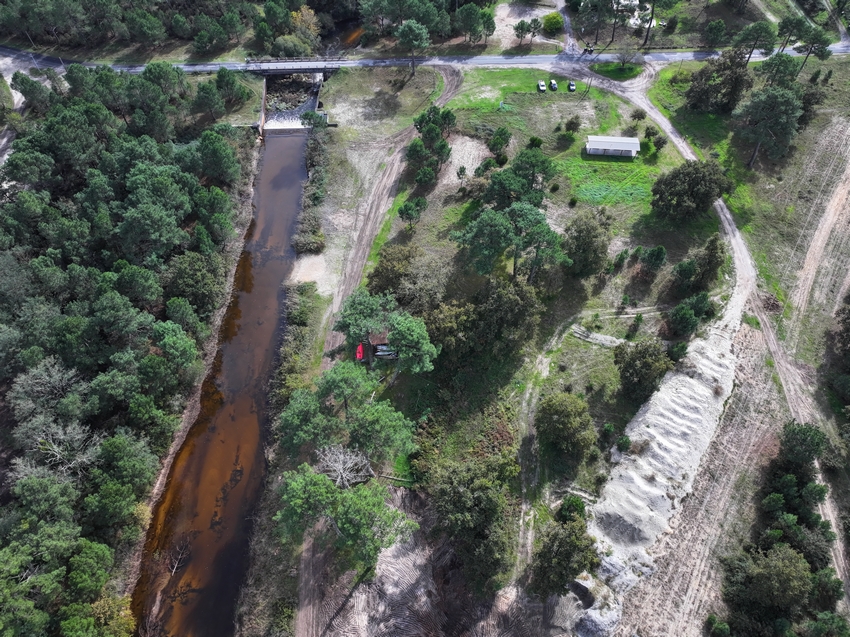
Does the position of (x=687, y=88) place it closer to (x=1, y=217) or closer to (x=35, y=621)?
Result: (x=1, y=217)

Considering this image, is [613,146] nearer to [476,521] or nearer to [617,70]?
[617,70]

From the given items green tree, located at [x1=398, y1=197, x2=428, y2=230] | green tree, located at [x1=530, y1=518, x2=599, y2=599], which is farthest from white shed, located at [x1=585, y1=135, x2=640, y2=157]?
green tree, located at [x1=530, y1=518, x2=599, y2=599]

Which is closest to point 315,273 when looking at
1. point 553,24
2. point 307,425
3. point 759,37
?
point 307,425

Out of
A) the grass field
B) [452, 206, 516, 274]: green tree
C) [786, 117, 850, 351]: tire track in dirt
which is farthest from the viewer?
the grass field

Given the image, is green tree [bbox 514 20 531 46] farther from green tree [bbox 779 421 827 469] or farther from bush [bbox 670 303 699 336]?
green tree [bbox 779 421 827 469]

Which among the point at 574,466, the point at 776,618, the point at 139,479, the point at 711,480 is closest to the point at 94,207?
the point at 139,479

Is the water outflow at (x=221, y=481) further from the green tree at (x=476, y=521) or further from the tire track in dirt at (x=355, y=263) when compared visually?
the green tree at (x=476, y=521)
